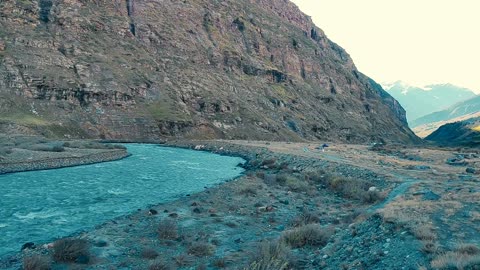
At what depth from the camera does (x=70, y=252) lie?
13125mm

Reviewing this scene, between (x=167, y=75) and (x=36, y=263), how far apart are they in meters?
96.7

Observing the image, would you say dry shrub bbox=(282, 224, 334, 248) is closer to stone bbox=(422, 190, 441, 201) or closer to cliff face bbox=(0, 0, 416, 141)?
stone bbox=(422, 190, 441, 201)

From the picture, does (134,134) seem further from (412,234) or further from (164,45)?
(412,234)

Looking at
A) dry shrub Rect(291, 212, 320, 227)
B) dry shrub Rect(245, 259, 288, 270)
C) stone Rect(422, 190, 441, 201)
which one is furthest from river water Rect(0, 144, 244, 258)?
stone Rect(422, 190, 441, 201)

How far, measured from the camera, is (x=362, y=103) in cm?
17625

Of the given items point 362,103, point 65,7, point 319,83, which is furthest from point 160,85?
point 362,103

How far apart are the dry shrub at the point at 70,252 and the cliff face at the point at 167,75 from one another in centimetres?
5939

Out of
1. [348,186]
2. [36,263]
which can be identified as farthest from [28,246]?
[348,186]

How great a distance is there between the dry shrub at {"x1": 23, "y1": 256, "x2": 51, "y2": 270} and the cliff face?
60125 millimetres

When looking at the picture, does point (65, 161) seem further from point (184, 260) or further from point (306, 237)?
point (306, 237)

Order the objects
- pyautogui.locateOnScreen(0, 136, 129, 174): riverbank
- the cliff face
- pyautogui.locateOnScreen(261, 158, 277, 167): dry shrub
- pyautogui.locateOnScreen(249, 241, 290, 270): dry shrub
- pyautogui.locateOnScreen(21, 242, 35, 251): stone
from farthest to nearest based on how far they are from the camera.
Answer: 1. the cliff face
2. pyautogui.locateOnScreen(261, 158, 277, 167): dry shrub
3. pyautogui.locateOnScreen(0, 136, 129, 174): riverbank
4. pyautogui.locateOnScreen(21, 242, 35, 251): stone
5. pyautogui.locateOnScreen(249, 241, 290, 270): dry shrub

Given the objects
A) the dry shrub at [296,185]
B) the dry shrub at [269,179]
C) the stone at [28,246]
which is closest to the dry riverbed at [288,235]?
the stone at [28,246]

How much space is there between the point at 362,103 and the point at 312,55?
3492cm

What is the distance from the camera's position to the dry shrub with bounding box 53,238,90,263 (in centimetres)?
1293
